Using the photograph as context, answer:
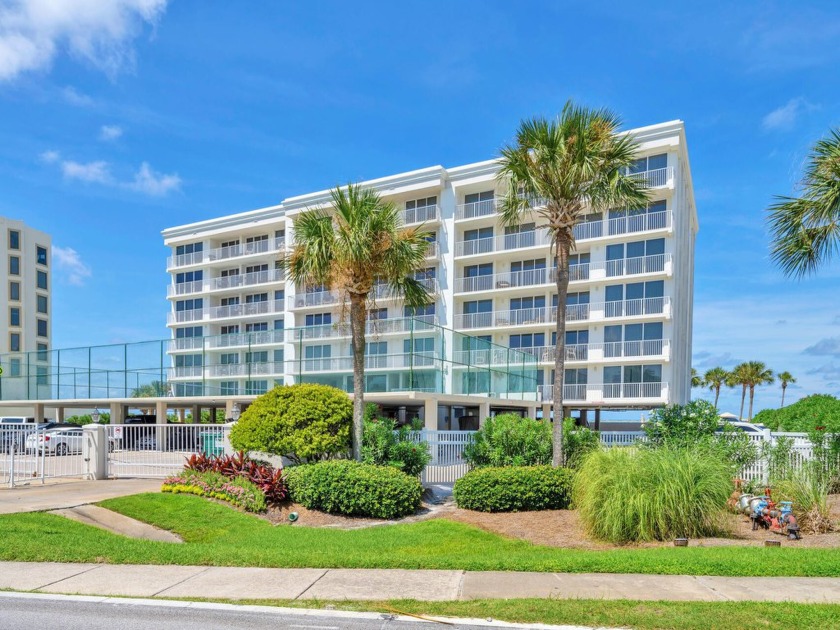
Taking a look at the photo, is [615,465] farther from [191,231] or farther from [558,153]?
[191,231]

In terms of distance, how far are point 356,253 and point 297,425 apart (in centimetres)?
445

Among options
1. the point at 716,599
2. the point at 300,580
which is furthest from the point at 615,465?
the point at 300,580

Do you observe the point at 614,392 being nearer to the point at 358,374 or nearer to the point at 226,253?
the point at 358,374

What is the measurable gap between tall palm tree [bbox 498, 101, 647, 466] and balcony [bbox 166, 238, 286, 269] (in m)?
35.9

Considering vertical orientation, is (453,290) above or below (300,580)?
above

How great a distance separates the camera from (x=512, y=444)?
18453 mm

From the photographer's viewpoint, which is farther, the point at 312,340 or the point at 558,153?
the point at 312,340

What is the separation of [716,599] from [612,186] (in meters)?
11.7

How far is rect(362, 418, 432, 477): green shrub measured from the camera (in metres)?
17.5

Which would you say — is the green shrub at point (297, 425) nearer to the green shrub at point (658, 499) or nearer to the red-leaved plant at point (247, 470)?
the red-leaved plant at point (247, 470)

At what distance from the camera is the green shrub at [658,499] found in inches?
454

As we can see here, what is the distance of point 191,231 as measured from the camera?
58656mm

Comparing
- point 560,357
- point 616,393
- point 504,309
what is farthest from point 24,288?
point 560,357

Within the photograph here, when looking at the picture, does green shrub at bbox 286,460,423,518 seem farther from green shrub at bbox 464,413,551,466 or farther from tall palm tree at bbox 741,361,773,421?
tall palm tree at bbox 741,361,773,421
